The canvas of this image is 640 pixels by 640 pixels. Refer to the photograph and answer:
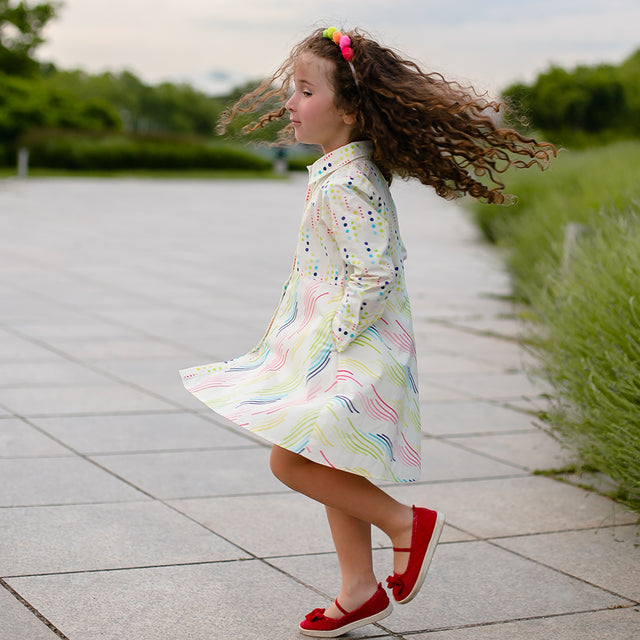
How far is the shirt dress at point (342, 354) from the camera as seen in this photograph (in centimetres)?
269

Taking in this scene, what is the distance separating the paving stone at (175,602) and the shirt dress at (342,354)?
660 millimetres

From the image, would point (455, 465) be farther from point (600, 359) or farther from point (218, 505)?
point (218, 505)

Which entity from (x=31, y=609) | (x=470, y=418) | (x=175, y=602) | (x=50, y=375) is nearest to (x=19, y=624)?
(x=31, y=609)

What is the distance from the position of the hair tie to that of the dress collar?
18 cm

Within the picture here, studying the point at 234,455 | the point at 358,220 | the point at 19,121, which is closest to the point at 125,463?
the point at 234,455

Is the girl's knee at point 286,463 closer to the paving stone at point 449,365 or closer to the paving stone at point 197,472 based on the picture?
the paving stone at point 197,472

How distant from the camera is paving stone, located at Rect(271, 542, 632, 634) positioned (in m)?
3.18

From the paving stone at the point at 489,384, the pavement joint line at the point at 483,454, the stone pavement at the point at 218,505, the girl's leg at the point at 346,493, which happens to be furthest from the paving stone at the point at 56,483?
the paving stone at the point at 489,384

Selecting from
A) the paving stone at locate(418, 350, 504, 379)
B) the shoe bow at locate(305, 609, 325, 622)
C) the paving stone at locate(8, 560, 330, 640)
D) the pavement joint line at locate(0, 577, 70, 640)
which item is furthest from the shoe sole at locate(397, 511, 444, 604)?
the paving stone at locate(418, 350, 504, 379)

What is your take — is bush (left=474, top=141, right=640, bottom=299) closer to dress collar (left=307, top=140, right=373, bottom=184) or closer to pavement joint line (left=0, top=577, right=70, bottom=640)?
dress collar (left=307, top=140, right=373, bottom=184)

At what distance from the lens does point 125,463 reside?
4.59 meters

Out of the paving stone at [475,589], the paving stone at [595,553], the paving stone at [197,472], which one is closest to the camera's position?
the paving stone at [475,589]

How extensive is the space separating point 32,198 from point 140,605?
837 inches

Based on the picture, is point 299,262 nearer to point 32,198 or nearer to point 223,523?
point 223,523
